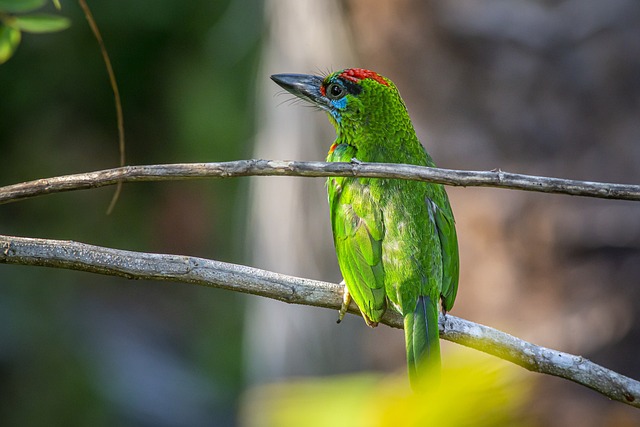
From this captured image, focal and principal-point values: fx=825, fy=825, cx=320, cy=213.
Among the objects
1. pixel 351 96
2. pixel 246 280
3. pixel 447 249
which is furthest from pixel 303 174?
pixel 351 96

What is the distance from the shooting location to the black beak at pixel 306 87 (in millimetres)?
3697

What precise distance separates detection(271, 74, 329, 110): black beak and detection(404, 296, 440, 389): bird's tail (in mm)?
1191

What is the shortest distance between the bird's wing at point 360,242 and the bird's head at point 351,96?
1.39ft

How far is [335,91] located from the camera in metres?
3.68

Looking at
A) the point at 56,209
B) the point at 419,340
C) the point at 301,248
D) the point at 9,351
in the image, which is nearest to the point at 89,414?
the point at 9,351

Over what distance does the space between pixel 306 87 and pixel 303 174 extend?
5.69 feet

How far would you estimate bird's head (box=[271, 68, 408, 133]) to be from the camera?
11.8ft

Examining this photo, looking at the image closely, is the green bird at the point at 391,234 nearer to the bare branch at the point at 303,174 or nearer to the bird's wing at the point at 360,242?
the bird's wing at the point at 360,242

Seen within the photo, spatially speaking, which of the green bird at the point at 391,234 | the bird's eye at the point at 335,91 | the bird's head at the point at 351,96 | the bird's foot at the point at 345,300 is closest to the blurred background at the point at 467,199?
the green bird at the point at 391,234

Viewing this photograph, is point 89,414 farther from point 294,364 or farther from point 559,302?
point 559,302

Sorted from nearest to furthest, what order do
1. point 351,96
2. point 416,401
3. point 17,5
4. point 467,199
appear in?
point 416,401, point 17,5, point 351,96, point 467,199

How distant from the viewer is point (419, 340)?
9.21ft

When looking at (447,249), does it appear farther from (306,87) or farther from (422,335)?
(306,87)

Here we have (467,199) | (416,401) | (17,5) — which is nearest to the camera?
(416,401)
